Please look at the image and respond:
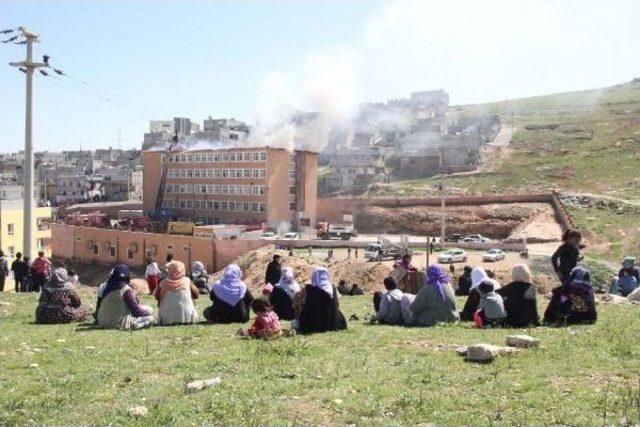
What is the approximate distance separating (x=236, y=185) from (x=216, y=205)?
3826 mm

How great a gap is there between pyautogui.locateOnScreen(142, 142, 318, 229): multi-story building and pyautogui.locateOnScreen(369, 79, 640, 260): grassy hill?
14.9m

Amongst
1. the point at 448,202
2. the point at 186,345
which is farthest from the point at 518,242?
the point at 186,345

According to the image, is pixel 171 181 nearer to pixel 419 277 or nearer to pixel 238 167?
pixel 238 167

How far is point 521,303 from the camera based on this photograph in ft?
35.6

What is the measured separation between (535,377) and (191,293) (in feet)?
24.8

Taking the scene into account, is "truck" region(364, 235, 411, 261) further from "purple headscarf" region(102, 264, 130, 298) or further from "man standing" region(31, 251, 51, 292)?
"purple headscarf" region(102, 264, 130, 298)

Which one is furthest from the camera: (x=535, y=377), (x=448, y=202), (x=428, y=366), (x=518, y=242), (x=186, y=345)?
(x=448, y=202)

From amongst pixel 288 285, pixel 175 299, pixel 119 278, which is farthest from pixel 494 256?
pixel 119 278

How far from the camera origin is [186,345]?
958cm

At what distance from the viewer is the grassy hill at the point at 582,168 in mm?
55019

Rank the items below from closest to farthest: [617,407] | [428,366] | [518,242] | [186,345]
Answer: [617,407] → [428,366] → [186,345] → [518,242]

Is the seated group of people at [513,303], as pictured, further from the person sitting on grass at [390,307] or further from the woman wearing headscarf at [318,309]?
the woman wearing headscarf at [318,309]

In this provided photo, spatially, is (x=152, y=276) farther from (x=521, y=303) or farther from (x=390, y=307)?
(x=521, y=303)

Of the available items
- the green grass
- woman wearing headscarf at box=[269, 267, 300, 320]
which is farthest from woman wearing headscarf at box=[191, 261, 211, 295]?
the green grass
